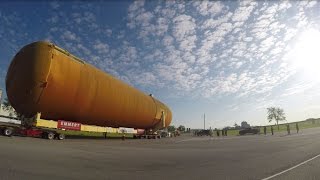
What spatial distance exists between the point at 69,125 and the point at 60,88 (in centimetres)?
347

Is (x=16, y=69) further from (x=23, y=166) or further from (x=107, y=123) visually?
(x=23, y=166)

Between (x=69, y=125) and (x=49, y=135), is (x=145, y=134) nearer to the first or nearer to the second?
(x=69, y=125)

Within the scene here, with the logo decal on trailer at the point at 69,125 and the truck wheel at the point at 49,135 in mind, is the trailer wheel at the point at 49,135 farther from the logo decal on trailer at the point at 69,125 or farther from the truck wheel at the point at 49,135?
the logo decal on trailer at the point at 69,125

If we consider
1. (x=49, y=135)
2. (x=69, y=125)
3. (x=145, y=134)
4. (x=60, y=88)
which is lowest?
(x=49, y=135)

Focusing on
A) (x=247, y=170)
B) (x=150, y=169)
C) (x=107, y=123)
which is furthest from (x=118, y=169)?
(x=107, y=123)

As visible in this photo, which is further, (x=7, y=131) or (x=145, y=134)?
(x=145, y=134)

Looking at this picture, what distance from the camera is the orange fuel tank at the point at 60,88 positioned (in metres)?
19.1

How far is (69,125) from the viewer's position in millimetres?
22156

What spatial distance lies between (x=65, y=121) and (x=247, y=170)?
15.2 meters

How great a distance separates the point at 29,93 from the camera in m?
19.0

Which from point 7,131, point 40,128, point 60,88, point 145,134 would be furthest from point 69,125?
point 145,134

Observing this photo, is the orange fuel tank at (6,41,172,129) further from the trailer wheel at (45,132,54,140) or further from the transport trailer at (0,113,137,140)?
the trailer wheel at (45,132,54,140)

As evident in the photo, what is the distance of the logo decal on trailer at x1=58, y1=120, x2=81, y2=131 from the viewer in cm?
2130

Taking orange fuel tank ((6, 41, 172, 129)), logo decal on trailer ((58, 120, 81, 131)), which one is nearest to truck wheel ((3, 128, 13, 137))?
orange fuel tank ((6, 41, 172, 129))
